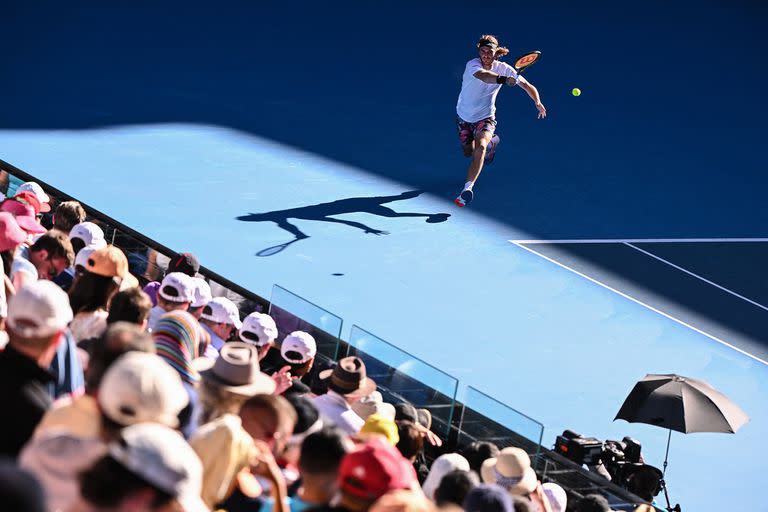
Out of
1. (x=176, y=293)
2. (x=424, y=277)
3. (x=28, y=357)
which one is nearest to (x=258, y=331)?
(x=176, y=293)

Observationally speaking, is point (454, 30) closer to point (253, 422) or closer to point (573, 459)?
point (573, 459)

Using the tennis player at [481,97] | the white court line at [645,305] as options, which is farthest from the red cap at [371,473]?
the tennis player at [481,97]

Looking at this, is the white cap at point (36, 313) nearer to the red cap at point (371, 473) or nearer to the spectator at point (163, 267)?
the red cap at point (371, 473)

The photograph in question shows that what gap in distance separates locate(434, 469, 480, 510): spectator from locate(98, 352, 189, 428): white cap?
152cm

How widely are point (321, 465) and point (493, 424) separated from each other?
4008mm

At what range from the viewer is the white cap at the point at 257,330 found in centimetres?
780

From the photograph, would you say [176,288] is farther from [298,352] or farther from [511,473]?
[511,473]

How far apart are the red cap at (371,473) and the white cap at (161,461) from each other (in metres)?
0.70

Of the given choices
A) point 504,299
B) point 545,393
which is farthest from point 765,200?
point 545,393

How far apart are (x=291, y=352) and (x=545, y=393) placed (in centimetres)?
393

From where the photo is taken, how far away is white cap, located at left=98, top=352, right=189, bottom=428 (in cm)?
415

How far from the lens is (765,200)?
719 inches

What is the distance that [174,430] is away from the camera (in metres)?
4.46

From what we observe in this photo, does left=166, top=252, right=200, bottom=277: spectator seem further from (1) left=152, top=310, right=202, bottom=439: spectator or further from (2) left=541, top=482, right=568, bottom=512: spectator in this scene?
(2) left=541, top=482, right=568, bottom=512: spectator
